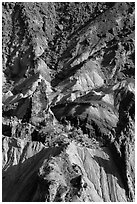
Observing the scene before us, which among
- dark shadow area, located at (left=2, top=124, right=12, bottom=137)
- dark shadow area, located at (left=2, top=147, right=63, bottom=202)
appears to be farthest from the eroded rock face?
dark shadow area, located at (left=2, top=124, right=12, bottom=137)

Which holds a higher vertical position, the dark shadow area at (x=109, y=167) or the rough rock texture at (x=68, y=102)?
the rough rock texture at (x=68, y=102)

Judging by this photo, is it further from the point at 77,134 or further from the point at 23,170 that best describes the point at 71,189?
the point at 77,134

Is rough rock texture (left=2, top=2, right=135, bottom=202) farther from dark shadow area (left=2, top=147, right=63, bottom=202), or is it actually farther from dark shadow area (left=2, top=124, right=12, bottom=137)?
dark shadow area (left=2, top=124, right=12, bottom=137)

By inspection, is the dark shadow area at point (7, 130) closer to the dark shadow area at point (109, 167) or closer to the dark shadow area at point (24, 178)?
the dark shadow area at point (24, 178)

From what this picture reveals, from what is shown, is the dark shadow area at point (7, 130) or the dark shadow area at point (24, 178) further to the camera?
the dark shadow area at point (7, 130)

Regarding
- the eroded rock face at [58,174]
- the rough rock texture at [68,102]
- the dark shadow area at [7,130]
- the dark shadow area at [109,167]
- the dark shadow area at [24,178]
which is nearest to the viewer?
the eroded rock face at [58,174]

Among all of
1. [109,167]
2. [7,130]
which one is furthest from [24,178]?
[7,130]

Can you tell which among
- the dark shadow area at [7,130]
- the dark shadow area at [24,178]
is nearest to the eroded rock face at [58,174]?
the dark shadow area at [24,178]

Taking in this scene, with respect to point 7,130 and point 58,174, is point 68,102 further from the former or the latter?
point 58,174
